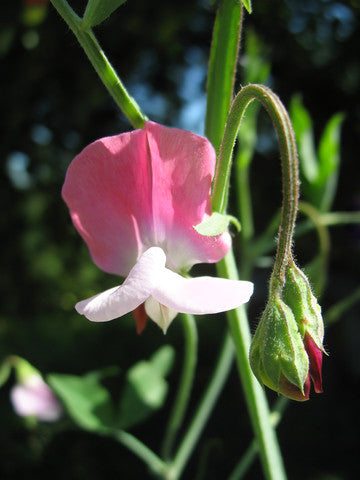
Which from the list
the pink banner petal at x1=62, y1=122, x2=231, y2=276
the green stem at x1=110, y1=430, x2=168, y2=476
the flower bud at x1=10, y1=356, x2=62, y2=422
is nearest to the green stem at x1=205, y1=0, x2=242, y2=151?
the pink banner petal at x1=62, y1=122, x2=231, y2=276

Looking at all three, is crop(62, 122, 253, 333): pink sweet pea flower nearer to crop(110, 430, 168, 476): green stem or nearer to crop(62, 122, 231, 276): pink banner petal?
crop(62, 122, 231, 276): pink banner petal

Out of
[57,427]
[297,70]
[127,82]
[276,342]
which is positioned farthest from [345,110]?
[276,342]

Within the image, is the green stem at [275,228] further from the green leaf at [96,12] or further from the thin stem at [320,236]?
→ the green leaf at [96,12]

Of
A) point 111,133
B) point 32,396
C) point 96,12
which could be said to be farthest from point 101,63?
point 111,133

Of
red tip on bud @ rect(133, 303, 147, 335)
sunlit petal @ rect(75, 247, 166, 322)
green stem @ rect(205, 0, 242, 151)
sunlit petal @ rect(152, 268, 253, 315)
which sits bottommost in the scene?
red tip on bud @ rect(133, 303, 147, 335)

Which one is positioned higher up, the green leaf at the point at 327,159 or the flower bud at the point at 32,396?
the green leaf at the point at 327,159

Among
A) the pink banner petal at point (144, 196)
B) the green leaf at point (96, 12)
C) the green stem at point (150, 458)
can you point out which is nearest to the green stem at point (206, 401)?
the green stem at point (150, 458)

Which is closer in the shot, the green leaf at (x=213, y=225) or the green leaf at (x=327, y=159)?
the green leaf at (x=213, y=225)
